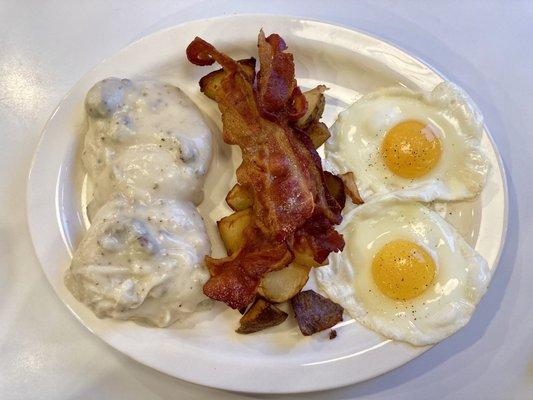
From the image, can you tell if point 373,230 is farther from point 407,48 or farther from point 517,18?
point 517,18

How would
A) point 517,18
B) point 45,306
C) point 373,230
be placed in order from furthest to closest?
point 517,18 < point 45,306 < point 373,230

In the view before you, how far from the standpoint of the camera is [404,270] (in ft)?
6.57

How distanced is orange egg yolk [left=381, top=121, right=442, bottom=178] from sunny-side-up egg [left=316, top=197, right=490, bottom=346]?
140mm

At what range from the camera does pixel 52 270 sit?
2.03 metres

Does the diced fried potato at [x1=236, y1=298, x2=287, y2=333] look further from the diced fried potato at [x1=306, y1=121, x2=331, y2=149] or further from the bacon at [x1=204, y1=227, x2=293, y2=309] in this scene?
the diced fried potato at [x1=306, y1=121, x2=331, y2=149]

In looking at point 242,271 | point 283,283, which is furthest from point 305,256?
point 242,271

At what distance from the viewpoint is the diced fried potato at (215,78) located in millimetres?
2045

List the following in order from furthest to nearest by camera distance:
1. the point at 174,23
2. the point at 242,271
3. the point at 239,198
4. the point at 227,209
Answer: the point at 174,23, the point at 227,209, the point at 239,198, the point at 242,271

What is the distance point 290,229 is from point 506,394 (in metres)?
1.20

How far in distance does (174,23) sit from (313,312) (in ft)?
4.75

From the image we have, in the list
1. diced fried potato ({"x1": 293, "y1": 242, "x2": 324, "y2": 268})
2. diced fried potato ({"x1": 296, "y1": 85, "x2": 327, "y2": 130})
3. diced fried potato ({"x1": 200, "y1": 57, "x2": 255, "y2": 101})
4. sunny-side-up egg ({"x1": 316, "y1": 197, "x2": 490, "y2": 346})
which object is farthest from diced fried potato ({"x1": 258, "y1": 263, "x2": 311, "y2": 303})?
diced fried potato ({"x1": 200, "y1": 57, "x2": 255, "y2": 101})

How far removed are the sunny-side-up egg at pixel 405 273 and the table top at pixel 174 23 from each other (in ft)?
0.84

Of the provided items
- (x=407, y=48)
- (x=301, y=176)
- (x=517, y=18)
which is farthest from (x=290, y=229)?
(x=517, y=18)

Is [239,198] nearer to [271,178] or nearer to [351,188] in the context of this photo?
[271,178]
